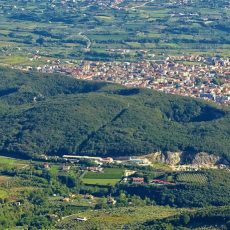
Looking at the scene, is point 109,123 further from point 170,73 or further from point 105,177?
point 170,73

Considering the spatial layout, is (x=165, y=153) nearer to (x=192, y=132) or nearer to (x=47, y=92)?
(x=192, y=132)

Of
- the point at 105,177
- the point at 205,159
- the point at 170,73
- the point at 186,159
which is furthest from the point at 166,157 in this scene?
the point at 170,73

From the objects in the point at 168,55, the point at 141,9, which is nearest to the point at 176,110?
the point at 168,55

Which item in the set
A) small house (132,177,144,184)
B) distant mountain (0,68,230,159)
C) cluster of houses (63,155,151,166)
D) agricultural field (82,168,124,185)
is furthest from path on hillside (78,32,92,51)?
small house (132,177,144,184)

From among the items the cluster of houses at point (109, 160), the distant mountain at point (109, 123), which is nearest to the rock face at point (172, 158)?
the distant mountain at point (109, 123)

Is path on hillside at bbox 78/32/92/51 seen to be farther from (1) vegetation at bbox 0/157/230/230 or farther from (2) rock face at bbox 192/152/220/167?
(1) vegetation at bbox 0/157/230/230
